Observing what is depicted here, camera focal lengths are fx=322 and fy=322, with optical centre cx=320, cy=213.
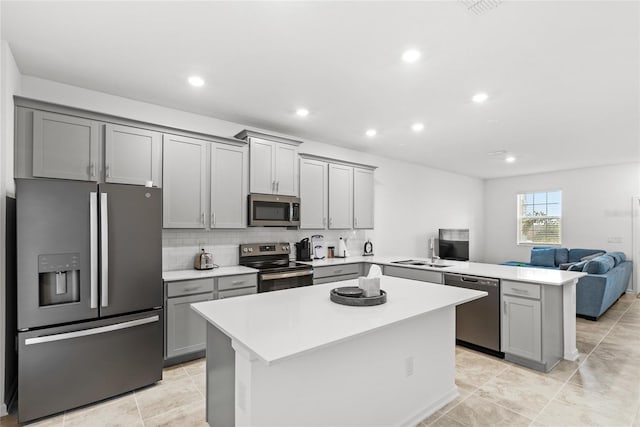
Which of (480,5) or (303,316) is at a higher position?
(480,5)

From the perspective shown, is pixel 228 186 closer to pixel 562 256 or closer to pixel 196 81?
pixel 196 81

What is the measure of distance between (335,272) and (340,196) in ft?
3.86

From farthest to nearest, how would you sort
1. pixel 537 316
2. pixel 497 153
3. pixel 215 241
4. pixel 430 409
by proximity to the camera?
pixel 497 153 → pixel 215 241 → pixel 537 316 → pixel 430 409

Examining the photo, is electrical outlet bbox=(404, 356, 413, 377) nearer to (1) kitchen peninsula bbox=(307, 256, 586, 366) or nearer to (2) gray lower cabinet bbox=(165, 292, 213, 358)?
(1) kitchen peninsula bbox=(307, 256, 586, 366)

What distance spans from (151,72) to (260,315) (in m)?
2.31

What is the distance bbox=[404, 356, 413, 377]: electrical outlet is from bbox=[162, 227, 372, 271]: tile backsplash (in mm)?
2506

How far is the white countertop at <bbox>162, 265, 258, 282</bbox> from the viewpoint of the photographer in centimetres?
310

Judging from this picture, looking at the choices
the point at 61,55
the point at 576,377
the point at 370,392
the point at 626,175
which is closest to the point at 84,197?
the point at 61,55

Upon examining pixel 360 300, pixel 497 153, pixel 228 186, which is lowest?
pixel 360 300

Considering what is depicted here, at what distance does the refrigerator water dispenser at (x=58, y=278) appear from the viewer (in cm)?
229

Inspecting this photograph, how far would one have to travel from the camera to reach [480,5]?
1897mm

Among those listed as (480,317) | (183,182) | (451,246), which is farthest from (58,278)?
(451,246)

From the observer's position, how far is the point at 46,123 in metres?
2.62

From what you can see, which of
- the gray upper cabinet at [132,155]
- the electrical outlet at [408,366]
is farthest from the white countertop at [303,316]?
the gray upper cabinet at [132,155]
